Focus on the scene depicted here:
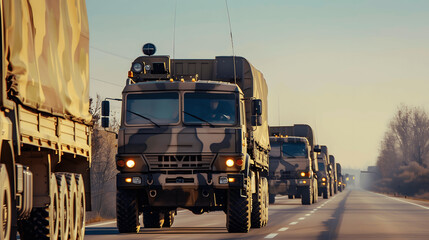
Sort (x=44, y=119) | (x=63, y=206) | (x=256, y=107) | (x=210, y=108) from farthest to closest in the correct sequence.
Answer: (x=256, y=107) < (x=210, y=108) < (x=63, y=206) < (x=44, y=119)

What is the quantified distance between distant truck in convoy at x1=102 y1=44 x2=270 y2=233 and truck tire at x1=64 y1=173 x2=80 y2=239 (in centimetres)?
339

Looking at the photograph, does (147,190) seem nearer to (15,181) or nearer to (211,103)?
(211,103)

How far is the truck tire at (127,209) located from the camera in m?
17.7

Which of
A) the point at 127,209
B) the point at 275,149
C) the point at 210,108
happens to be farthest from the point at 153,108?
the point at 275,149

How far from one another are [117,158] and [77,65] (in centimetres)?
378

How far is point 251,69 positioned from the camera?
67.5ft

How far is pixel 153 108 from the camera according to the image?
1773 cm

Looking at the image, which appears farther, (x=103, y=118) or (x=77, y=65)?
(x=103, y=118)

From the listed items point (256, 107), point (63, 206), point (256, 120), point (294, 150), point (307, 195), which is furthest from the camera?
point (307, 195)

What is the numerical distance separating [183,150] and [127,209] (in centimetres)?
170

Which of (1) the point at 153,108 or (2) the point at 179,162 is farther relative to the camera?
(1) the point at 153,108

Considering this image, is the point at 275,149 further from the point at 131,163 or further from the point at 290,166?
the point at 131,163

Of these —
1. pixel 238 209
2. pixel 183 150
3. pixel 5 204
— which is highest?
pixel 183 150

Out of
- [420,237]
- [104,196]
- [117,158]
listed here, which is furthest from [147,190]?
[104,196]
